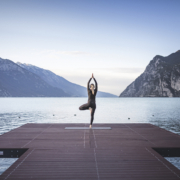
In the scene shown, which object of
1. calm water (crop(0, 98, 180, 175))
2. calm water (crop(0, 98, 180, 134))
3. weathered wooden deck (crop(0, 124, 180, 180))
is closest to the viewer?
weathered wooden deck (crop(0, 124, 180, 180))

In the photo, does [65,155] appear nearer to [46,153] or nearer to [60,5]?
[46,153]

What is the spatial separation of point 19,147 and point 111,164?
4013 millimetres

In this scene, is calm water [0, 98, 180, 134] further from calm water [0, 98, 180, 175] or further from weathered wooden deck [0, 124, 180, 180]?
weathered wooden deck [0, 124, 180, 180]

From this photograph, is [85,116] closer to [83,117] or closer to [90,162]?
[83,117]

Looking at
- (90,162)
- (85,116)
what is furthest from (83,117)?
(90,162)

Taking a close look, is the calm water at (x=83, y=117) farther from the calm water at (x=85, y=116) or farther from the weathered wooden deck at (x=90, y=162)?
the weathered wooden deck at (x=90, y=162)

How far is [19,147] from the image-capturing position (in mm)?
8398

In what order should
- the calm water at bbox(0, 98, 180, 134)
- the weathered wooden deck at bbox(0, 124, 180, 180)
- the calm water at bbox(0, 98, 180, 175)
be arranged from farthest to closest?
the calm water at bbox(0, 98, 180, 134) < the calm water at bbox(0, 98, 180, 175) < the weathered wooden deck at bbox(0, 124, 180, 180)

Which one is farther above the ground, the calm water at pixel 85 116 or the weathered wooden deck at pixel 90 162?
the weathered wooden deck at pixel 90 162

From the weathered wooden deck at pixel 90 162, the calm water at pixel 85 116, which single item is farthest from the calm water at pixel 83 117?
the weathered wooden deck at pixel 90 162

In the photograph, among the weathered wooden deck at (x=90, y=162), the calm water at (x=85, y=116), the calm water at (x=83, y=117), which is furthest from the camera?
the calm water at (x=85, y=116)

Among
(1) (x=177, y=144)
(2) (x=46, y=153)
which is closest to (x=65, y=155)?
(2) (x=46, y=153)

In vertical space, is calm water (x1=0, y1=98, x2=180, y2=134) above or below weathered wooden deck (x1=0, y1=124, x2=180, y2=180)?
below

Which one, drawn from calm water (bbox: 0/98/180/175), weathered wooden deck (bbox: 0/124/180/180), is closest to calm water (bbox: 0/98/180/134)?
calm water (bbox: 0/98/180/175)
